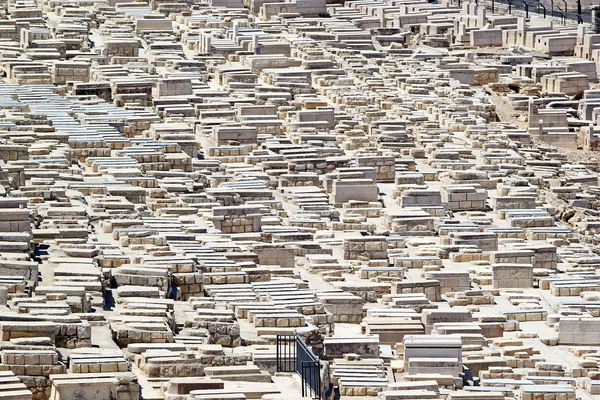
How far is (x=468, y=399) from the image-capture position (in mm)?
38875

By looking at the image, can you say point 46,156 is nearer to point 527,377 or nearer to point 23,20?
point 527,377

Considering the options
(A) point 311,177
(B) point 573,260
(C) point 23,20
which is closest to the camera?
(B) point 573,260

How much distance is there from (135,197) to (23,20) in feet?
109

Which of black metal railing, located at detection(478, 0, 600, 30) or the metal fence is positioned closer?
the metal fence

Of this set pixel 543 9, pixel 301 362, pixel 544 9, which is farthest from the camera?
pixel 543 9

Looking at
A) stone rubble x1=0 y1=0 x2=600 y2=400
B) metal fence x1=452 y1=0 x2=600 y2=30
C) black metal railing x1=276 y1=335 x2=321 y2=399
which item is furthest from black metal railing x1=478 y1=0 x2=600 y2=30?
black metal railing x1=276 y1=335 x2=321 y2=399

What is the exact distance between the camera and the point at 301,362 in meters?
36.8

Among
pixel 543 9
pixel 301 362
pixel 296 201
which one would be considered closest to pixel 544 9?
pixel 543 9

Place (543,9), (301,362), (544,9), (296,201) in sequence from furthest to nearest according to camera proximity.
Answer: (543,9), (544,9), (296,201), (301,362)

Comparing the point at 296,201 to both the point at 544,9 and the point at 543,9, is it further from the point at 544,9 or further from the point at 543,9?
the point at 543,9

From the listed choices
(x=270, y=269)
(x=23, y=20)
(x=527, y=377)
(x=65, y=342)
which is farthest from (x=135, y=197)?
(x=23, y=20)

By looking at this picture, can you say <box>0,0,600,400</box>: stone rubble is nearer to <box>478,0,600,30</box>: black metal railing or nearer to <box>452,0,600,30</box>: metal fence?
<box>452,0,600,30</box>: metal fence

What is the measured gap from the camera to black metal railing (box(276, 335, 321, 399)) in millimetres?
35719

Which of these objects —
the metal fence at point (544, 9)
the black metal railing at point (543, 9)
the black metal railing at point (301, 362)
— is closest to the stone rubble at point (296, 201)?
the black metal railing at point (301, 362)
